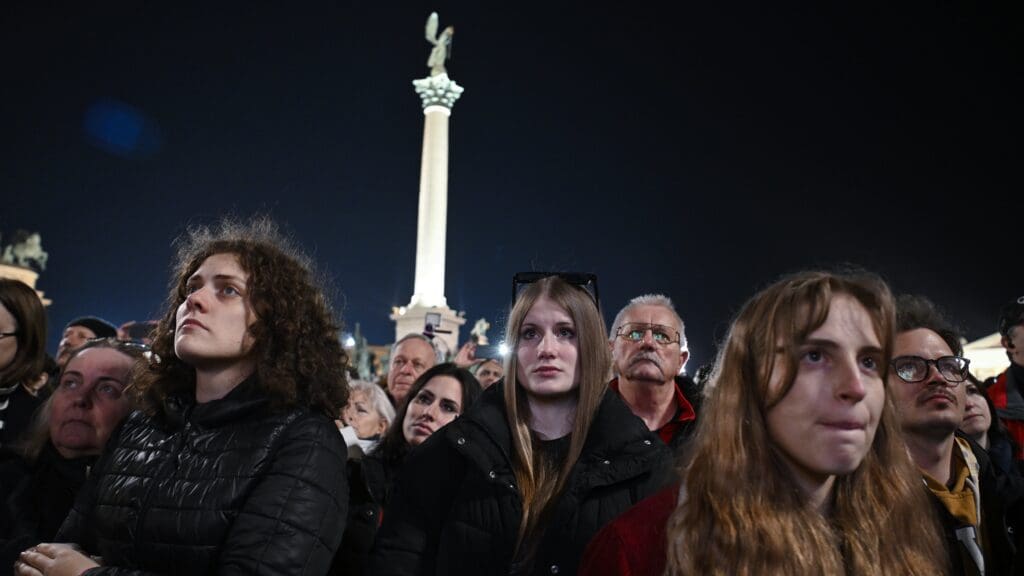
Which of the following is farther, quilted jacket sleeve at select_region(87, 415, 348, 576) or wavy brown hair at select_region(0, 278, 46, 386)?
wavy brown hair at select_region(0, 278, 46, 386)

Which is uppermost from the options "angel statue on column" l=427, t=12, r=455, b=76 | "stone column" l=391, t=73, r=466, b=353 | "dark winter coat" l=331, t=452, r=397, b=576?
"angel statue on column" l=427, t=12, r=455, b=76

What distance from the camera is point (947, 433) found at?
332 cm

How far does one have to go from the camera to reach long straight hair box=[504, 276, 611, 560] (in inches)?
128

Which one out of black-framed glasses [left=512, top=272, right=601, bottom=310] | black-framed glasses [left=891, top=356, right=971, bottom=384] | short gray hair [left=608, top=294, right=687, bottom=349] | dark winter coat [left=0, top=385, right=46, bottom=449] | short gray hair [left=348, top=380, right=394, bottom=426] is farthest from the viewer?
short gray hair [left=348, top=380, right=394, bottom=426]

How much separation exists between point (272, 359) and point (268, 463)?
540 millimetres

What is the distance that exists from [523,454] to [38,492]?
2.46 m

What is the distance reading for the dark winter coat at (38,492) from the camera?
144 inches

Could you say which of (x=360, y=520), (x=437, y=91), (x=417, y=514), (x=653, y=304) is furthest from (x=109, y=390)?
(x=437, y=91)

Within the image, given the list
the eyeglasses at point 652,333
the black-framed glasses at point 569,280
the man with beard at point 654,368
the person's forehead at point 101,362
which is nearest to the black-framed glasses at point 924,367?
the black-framed glasses at point 569,280

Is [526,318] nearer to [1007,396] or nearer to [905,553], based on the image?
[905,553]

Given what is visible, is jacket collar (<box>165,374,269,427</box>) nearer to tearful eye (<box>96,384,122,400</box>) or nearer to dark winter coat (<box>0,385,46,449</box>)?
tearful eye (<box>96,384,122,400</box>)

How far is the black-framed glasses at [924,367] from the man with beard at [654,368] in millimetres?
1690

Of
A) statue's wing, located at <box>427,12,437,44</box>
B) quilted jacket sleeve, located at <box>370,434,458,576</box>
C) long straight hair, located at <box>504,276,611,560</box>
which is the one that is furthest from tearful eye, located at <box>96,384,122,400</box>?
statue's wing, located at <box>427,12,437,44</box>

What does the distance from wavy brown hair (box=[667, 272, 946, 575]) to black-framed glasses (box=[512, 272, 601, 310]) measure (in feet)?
4.85
